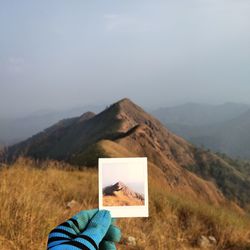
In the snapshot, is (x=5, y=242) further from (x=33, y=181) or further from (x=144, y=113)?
(x=144, y=113)

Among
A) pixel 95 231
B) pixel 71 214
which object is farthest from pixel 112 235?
pixel 71 214

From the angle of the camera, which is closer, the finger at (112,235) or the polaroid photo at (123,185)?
the finger at (112,235)

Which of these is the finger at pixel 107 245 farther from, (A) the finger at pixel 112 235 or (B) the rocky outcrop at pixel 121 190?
(B) the rocky outcrop at pixel 121 190

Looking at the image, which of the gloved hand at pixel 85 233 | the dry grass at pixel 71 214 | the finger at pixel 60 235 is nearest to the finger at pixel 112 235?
the gloved hand at pixel 85 233

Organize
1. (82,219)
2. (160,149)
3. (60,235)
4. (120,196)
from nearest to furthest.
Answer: (60,235)
(82,219)
(120,196)
(160,149)

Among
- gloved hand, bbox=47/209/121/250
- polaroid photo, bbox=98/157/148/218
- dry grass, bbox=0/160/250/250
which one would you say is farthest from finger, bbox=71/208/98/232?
dry grass, bbox=0/160/250/250

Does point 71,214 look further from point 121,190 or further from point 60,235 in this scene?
point 60,235
